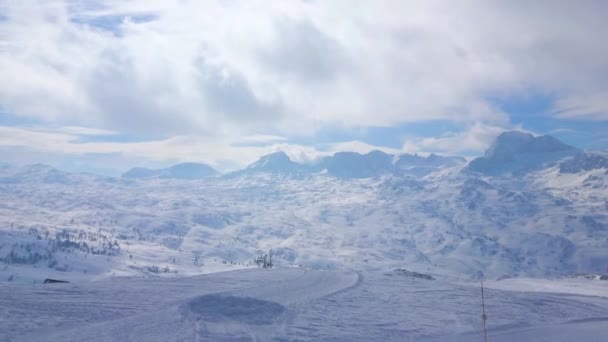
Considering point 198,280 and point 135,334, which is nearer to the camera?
point 135,334

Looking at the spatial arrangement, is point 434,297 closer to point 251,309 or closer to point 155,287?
point 251,309

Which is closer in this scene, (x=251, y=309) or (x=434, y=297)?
(x=251, y=309)

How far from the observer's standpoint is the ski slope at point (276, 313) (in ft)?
95.0

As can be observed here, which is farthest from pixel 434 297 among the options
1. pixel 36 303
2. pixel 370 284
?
pixel 36 303

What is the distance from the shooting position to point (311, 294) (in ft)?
145

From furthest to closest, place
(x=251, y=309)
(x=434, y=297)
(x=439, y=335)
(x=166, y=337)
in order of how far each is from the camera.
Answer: (x=434, y=297) → (x=251, y=309) → (x=439, y=335) → (x=166, y=337)

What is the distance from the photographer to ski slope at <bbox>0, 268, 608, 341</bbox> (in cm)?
2897

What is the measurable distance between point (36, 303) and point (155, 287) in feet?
39.1

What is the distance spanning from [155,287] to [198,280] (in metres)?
7.10

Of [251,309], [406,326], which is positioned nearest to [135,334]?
[251,309]

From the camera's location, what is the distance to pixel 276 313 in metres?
35.4

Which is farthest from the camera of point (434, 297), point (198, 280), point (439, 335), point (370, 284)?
point (370, 284)

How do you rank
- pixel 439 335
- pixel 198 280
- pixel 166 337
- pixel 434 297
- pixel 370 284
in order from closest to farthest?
pixel 166 337, pixel 439 335, pixel 434 297, pixel 198 280, pixel 370 284

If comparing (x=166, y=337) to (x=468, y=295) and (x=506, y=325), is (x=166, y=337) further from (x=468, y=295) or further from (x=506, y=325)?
(x=468, y=295)
